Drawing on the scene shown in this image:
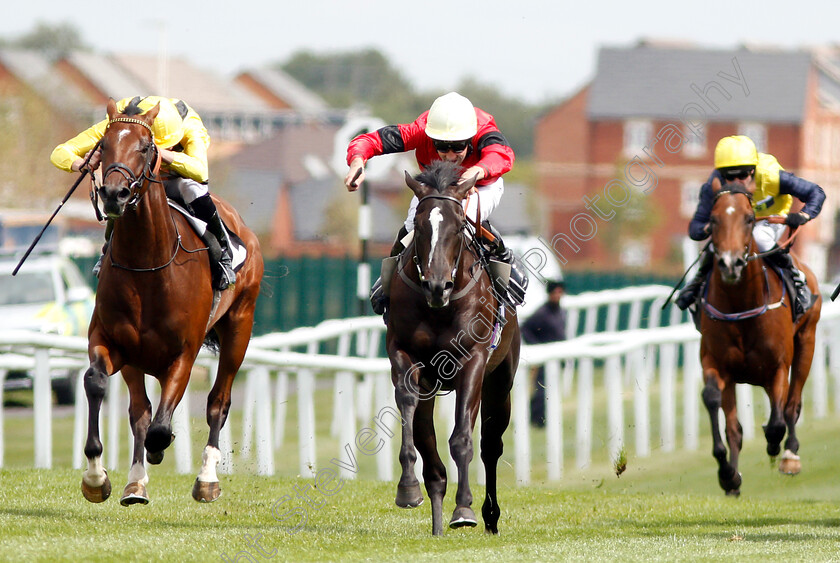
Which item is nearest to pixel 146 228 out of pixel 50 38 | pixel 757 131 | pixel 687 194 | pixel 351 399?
pixel 351 399

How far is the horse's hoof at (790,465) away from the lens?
29.7 ft

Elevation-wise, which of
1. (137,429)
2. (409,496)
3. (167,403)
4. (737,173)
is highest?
(737,173)

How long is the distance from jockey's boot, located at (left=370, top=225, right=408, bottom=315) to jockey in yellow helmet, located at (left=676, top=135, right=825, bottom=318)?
102 inches

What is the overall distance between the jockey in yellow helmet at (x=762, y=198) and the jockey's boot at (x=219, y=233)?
3009mm

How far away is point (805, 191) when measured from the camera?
8664mm

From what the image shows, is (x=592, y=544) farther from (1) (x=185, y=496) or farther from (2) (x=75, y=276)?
(2) (x=75, y=276)

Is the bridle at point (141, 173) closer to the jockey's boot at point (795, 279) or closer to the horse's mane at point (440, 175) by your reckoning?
the horse's mane at point (440, 175)

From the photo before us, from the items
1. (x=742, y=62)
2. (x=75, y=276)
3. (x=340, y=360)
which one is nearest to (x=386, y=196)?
(x=742, y=62)

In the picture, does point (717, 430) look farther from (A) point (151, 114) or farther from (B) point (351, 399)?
(A) point (151, 114)

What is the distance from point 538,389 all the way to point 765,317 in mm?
5248

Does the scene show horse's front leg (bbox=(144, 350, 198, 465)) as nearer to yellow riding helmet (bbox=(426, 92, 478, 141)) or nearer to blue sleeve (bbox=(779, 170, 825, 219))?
yellow riding helmet (bbox=(426, 92, 478, 141))

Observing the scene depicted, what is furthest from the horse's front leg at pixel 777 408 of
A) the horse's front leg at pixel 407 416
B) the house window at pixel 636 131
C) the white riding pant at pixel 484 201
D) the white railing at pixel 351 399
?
the house window at pixel 636 131

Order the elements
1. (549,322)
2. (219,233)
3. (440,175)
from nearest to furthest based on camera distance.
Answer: (440,175) < (219,233) < (549,322)

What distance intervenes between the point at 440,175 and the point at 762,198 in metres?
3.44
